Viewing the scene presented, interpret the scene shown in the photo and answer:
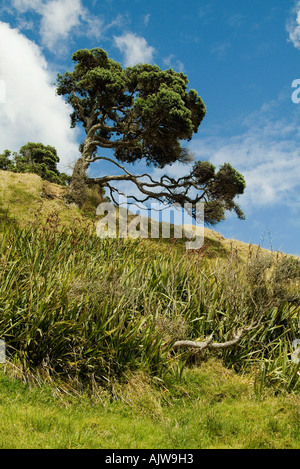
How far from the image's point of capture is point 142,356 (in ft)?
23.0

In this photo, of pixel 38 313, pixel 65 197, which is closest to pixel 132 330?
pixel 38 313

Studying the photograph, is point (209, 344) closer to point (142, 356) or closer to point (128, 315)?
point (142, 356)

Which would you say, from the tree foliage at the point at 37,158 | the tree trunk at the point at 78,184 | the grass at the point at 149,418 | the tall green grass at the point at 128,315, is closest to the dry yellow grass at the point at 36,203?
the tree trunk at the point at 78,184

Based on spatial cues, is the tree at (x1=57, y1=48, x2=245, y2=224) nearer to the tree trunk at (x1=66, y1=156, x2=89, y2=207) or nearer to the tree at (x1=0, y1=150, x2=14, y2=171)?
the tree trunk at (x1=66, y1=156, x2=89, y2=207)

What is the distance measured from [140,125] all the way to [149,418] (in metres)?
22.3

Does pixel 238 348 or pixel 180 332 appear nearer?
pixel 180 332

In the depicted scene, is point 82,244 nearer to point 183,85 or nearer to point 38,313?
point 38,313

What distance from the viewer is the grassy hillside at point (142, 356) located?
5.14m

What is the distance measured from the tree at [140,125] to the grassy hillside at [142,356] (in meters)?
15.2

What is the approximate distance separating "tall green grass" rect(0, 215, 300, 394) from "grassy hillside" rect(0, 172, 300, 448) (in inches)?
1.2

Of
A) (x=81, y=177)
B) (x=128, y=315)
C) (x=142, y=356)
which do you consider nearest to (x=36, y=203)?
(x=81, y=177)

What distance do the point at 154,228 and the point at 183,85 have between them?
10.6m

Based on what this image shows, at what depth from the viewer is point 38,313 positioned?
6.73m

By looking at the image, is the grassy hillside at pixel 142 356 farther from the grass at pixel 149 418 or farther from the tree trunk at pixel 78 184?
the tree trunk at pixel 78 184
